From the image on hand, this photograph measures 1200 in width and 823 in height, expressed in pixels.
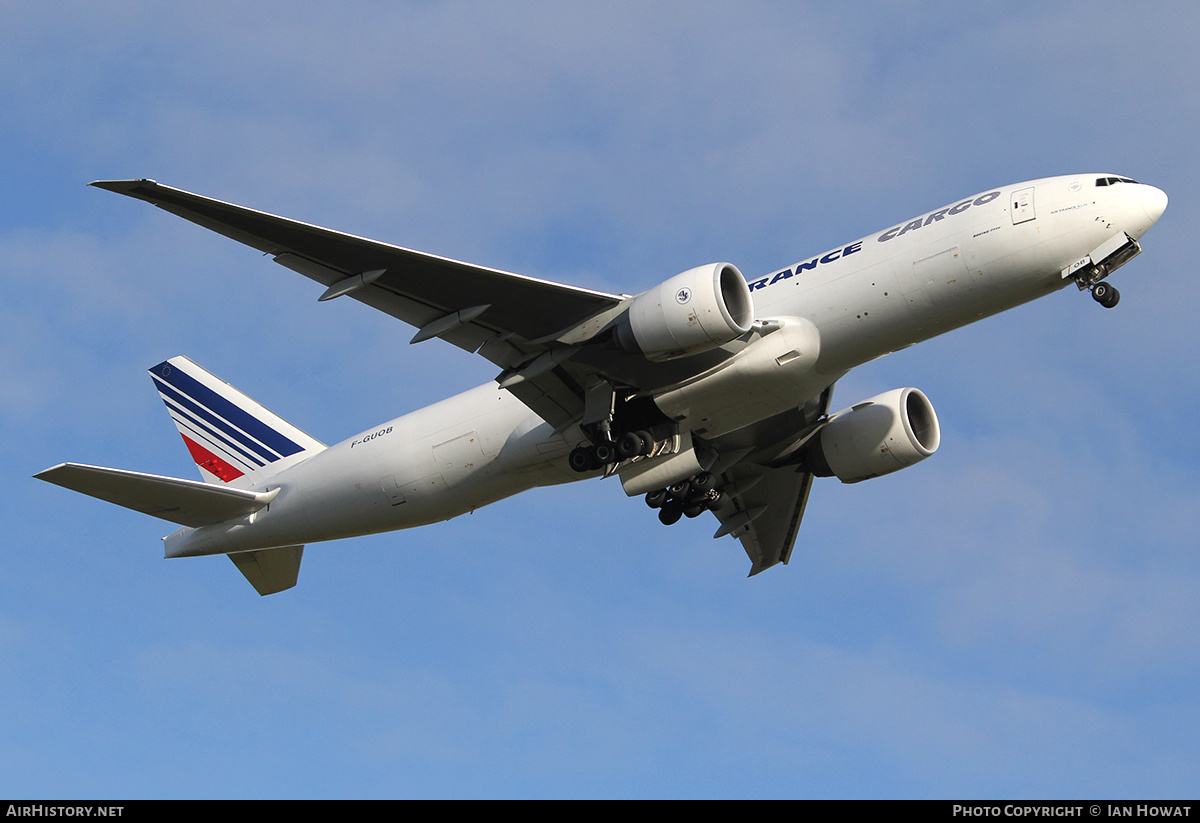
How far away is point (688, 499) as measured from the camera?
91.8 feet

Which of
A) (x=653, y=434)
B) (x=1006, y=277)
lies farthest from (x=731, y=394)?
(x=1006, y=277)

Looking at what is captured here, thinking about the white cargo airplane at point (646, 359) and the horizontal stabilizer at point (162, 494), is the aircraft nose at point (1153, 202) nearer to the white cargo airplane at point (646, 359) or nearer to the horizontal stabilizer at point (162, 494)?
the white cargo airplane at point (646, 359)

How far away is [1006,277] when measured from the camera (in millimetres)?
21391

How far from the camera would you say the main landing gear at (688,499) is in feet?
89.9

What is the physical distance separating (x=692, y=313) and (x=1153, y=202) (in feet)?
28.6

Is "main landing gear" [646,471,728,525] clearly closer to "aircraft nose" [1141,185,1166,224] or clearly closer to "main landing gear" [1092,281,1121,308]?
"main landing gear" [1092,281,1121,308]

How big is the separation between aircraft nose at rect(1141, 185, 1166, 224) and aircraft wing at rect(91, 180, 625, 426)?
9692mm

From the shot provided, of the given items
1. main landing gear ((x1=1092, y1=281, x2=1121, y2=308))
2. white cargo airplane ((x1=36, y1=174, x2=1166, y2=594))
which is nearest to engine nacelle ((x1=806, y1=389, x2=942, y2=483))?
white cargo airplane ((x1=36, y1=174, x2=1166, y2=594))

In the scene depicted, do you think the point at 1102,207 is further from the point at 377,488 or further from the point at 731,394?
the point at 377,488

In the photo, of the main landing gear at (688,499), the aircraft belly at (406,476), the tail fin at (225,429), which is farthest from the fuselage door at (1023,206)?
the tail fin at (225,429)

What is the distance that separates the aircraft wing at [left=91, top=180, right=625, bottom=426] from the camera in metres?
20.5

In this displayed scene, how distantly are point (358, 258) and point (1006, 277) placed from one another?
11.8 m
